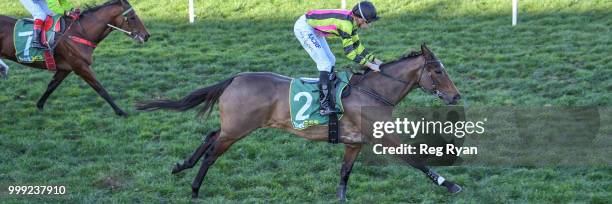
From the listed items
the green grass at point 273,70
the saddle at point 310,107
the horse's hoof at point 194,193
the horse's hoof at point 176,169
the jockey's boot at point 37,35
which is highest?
the jockey's boot at point 37,35

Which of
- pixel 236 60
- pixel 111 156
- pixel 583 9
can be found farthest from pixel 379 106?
pixel 583 9

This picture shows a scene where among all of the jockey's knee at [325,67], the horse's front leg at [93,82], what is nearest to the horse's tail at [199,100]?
the jockey's knee at [325,67]

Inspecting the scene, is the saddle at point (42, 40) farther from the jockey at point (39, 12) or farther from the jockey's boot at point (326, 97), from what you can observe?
the jockey's boot at point (326, 97)

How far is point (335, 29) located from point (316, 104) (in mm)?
743

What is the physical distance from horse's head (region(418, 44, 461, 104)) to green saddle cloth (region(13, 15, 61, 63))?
5223 millimetres

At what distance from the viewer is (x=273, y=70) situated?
44.5 feet

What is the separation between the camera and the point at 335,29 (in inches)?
320

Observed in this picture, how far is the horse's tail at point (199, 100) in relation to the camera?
8320 mm

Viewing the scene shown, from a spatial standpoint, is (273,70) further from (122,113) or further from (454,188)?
(454,188)

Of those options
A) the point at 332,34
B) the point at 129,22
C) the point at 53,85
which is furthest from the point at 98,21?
the point at 332,34

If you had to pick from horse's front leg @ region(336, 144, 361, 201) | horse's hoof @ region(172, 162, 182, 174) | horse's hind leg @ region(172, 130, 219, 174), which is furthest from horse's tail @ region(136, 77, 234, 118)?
horse's front leg @ region(336, 144, 361, 201)

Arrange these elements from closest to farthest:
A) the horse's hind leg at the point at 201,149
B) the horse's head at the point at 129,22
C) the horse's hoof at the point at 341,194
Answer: the horse's hoof at the point at 341,194, the horse's hind leg at the point at 201,149, the horse's head at the point at 129,22

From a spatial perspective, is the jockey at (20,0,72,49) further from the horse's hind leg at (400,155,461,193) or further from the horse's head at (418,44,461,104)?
the horse's hind leg at (400,155,461,193)

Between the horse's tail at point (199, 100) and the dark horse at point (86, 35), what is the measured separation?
2.80 m
